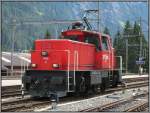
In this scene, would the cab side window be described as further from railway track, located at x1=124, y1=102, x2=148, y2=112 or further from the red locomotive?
railway track, located at x1=124, y1=102, x2=148, y2=112

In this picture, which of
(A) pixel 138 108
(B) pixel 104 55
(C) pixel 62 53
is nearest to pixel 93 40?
(B) pixel 104 55

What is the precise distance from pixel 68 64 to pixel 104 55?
400cm

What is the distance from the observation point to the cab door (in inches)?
798

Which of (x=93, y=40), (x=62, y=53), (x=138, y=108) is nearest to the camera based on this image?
(x=138, y=108)

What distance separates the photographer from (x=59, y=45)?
1747 centimetres

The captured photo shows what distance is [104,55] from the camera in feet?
67.8

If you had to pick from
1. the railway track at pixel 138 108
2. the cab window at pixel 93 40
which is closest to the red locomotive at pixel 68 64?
the cab window at pixel 93 40

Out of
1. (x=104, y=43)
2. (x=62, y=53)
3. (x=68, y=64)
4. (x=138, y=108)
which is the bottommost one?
(x=138, y=108)

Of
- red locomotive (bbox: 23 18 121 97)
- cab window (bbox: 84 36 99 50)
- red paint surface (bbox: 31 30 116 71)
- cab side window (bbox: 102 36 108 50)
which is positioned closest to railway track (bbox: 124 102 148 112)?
red locomotive (bbox: 23 18 121 97)

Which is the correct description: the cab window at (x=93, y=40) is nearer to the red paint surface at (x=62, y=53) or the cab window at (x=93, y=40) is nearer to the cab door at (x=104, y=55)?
the cab door at (x=104, y=55)

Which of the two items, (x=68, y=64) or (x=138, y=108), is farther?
(x=68, y=64)

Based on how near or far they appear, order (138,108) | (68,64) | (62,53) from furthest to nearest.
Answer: (62,53) → (68,64) → (138,108)

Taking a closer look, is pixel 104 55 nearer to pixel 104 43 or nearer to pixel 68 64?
pixel 104 43

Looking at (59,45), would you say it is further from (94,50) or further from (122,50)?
(122,50)
